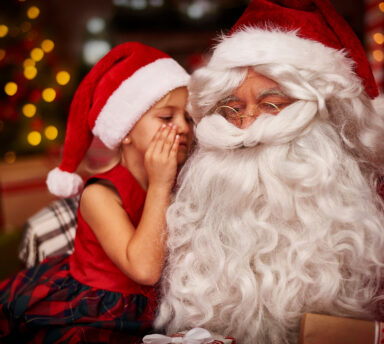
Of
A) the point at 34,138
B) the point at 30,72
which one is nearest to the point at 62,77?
the point at 30,72

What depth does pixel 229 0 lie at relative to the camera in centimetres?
476

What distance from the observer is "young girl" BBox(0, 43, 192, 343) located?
3.77 feet

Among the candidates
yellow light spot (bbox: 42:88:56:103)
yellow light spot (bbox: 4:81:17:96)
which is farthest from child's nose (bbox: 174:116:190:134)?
yellow light spot (bbox: 42:88:56:103)

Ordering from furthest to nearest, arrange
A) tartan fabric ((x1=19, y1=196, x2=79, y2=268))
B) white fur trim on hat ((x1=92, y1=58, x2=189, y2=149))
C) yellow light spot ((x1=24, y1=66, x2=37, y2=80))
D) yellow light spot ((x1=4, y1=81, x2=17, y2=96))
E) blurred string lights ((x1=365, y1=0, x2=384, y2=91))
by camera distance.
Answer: yellow light spot ((x1=24, y1=66, x2=37, y2=80)), yellow light spot ((x1=4, y1=81, x2=17, y2=96)), blurred string lights ((x1=365, y1=0, x2=384, y2=91)), tartan fabric ((x1=19, y1=196, x2=79, y2=268)), white fur trim on hat ((x1=92, y1=58, x2=189, y2=149))

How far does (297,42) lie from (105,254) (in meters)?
0.90

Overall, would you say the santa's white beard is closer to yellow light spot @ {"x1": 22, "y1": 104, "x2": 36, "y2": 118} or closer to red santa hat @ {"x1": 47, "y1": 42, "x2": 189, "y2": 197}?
red santa hat @ {"x1": 47, "y1": 42, "x2": 189, "y2": 197}

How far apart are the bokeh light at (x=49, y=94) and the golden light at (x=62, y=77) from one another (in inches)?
7.4

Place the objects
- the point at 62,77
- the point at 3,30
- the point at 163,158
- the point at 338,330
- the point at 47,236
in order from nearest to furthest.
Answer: the point at 338,330, the point at 163,158, the point at 47,236, the point at 3,30, the point at 62,77

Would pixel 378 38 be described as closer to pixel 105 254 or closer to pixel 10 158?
pixel 105 254

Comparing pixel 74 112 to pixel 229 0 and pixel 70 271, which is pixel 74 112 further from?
pixel 229 0

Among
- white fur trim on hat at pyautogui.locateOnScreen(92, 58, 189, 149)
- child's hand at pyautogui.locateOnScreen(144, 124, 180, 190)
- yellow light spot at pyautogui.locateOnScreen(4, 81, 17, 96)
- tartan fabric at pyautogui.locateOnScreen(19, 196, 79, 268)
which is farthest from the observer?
yellow light spot at pyautogui.locateOnScreen(4, 81, 17, 96)

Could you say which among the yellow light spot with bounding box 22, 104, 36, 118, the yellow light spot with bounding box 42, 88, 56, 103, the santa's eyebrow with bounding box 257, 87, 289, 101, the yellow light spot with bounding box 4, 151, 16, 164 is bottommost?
the yellow light spot with bounding box 4, 151, 16, 164

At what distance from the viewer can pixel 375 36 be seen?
3557 mm

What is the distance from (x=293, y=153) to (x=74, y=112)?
31.2 inches
